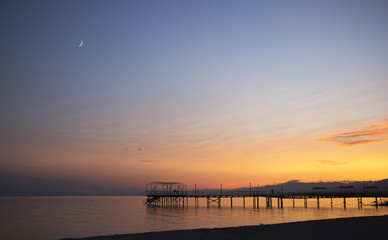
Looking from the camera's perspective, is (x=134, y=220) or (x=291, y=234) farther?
(x=134, y=220)

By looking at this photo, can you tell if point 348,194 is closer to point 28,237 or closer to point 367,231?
point 367,231

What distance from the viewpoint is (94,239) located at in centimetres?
2098

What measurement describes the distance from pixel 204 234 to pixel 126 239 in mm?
5856

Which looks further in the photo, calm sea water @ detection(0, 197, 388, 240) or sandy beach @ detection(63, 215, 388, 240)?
calm sea water @ detection(0, 197, 388, 240)

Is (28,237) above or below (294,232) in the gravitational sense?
below

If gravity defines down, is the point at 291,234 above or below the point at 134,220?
above

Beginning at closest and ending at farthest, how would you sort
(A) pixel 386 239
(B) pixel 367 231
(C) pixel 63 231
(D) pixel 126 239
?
(A) pixel 386 239 → (D) pixel 126 239 → (B) pixel 367 231 → (C) pixel 63 231

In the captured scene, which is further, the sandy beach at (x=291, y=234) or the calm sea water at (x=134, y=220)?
the calm sea water at (x=134, y=220)

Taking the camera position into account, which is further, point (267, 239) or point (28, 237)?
point (28, 237)

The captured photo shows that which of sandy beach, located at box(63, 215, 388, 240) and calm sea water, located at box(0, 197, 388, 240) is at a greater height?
sandy beach, located at box(63, 215, 388, 240)

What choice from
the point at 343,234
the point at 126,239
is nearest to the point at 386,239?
the point at 343,234

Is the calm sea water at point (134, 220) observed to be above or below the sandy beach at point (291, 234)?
below

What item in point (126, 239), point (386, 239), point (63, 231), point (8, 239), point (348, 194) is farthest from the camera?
point (348, 194)

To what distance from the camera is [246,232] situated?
23250mm
